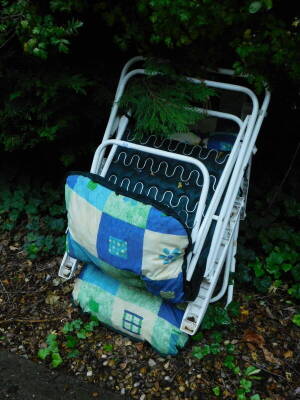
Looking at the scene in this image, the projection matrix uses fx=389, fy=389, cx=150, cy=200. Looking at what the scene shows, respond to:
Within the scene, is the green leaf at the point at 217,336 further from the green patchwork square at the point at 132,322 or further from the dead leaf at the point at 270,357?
the green patchwork square at the point at 132,322

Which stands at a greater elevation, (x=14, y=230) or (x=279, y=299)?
(x=279, y=299)

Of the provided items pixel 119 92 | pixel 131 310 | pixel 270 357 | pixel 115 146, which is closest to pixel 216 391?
pixel 270 357

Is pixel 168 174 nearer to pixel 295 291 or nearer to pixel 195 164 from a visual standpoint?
pixel 195 164

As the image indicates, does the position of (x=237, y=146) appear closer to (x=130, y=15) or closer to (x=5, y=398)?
(x=130, y=15)

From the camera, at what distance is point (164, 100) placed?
7.54 ft

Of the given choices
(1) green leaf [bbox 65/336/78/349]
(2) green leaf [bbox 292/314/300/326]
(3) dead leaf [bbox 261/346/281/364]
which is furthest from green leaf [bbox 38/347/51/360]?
(2) green leaf [bbox 292/314/300/326]

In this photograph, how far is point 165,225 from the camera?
201 cm

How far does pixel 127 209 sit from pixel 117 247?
22 centimetres

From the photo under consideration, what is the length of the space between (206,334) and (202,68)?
168cm

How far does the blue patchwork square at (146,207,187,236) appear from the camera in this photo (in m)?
2.00

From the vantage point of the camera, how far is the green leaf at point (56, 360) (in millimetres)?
2396

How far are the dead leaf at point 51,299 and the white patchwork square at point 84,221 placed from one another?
0.72 m

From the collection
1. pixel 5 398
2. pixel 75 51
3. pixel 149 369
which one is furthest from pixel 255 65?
pixel 5 398

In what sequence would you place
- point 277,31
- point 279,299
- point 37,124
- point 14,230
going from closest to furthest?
point 277,31 → point 279,299 → point 37,124 → point 14,230
